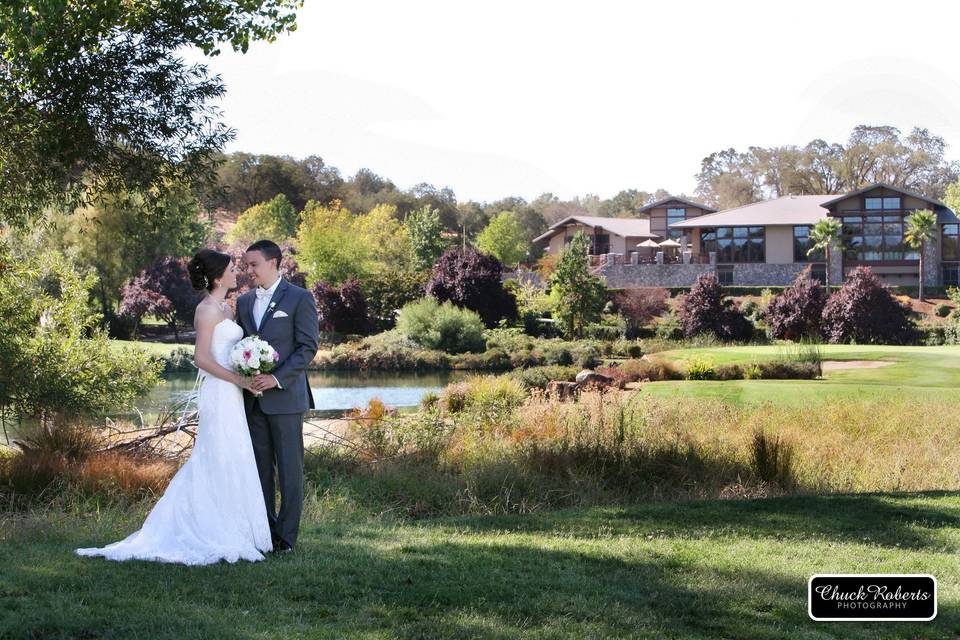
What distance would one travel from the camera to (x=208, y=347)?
6.13 m

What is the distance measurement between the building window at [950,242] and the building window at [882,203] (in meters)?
2.96

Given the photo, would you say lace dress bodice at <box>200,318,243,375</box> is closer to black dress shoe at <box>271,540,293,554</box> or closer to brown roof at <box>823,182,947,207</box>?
black dress shoe at <box>271,540,293,554</box>

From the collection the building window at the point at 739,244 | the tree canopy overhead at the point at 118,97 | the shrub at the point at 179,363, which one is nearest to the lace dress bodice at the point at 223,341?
the tree canopy overhead at the point at 118,97

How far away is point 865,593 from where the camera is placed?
16.8ft

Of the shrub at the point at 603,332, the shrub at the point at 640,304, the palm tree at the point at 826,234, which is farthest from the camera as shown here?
the palm tree at the point at 826,234

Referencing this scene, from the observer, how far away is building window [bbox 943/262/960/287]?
51272mm

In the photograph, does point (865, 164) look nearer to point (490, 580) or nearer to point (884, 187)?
point (884, 187)

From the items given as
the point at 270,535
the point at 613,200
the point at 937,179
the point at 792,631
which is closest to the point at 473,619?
the point at 792,631

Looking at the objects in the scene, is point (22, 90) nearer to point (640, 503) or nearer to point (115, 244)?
point (640, 503)

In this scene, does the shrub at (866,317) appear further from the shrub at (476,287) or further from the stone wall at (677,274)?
the stone wall at (677,274)

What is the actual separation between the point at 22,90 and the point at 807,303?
1316 inches

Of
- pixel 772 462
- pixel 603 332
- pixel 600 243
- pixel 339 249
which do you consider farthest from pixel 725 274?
pixel 772 462

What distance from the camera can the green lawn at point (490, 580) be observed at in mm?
4523

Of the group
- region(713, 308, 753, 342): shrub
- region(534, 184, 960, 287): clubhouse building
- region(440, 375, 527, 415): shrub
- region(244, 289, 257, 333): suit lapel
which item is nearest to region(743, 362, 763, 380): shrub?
region(440, 375, 527, 415): shrub
